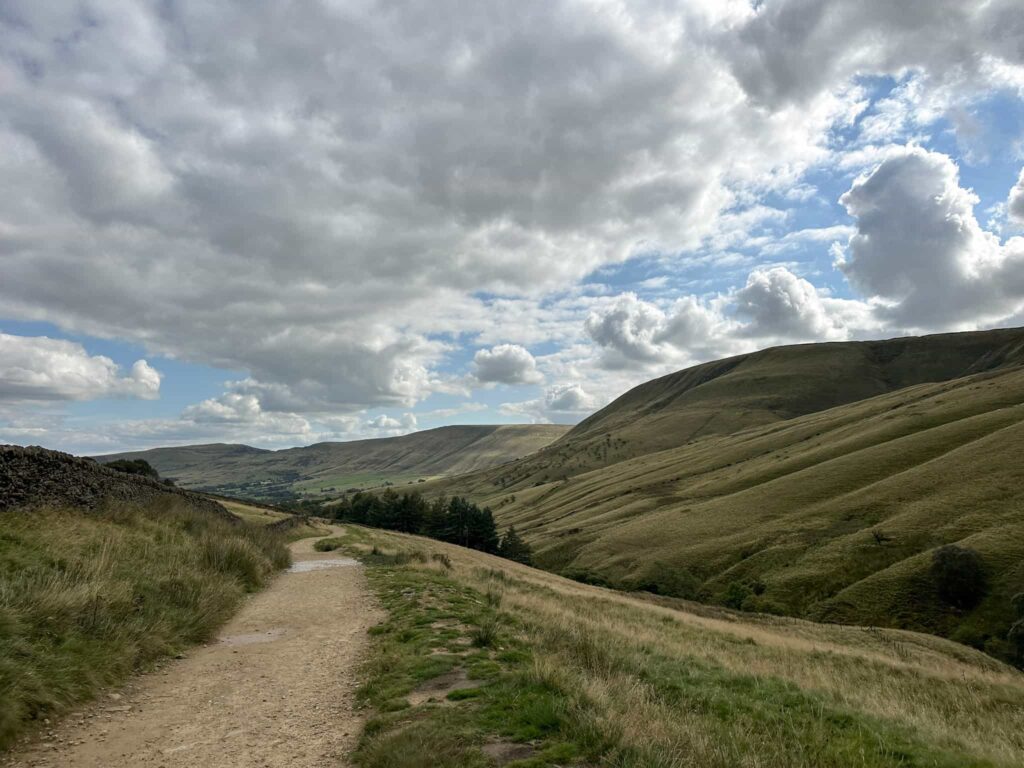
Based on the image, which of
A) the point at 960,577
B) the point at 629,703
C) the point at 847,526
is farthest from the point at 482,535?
the point at 629,703

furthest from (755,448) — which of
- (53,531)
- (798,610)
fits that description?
(53,531)

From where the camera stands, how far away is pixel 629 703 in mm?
8203

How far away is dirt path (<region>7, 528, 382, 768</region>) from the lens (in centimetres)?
714

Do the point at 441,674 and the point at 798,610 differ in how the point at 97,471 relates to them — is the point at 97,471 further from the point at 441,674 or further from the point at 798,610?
the point at 798,610

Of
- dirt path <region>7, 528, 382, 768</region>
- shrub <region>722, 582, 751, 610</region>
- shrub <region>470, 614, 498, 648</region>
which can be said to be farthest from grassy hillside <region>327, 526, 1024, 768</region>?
shrub <region>722, 582, 751, 610</region>

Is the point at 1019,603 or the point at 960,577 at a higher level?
the point at 960,577

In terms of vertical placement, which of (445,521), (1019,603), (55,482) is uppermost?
(55,482)

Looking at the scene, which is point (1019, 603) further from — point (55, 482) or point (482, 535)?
point (482, 535)

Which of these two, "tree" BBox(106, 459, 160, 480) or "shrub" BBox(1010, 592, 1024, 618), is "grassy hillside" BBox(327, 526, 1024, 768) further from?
"tree" BBox(106, 459, 160, 480)

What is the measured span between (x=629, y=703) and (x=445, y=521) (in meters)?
85.1

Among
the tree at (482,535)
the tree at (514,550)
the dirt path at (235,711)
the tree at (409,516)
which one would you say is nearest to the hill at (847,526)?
the tree at (514,550)

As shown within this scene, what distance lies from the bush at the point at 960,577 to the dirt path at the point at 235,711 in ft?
170

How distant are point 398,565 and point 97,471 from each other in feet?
46.5

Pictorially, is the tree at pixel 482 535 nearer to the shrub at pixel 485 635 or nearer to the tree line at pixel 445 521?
the tree line at pixel 445 521
